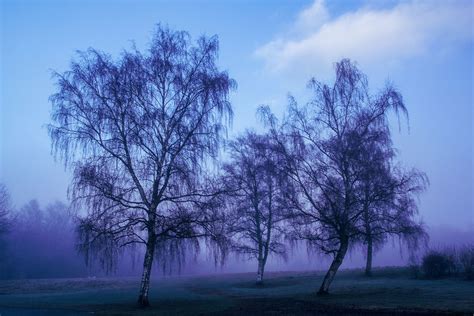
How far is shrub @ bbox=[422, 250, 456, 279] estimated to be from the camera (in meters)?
33.4

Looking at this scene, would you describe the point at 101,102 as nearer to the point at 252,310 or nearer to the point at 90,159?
the point at 90,159

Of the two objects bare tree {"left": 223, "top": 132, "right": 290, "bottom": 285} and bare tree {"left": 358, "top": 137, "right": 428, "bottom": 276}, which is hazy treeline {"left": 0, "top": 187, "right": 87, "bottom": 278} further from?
bare tree {"left": 358, "top": 137, "right": 428, "bottom": 276}

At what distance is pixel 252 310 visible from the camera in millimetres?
19234

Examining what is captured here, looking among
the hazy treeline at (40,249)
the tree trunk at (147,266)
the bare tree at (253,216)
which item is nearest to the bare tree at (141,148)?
the tree trunk at (147,266)

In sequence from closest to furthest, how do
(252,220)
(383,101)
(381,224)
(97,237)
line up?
(97,237), (383,101), (381,224), (252,220)

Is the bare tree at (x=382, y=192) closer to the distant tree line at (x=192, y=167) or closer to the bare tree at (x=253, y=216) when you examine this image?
Result: the distant tree line at (x=192, y=167)

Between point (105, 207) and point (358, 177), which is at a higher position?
point (358, 177)


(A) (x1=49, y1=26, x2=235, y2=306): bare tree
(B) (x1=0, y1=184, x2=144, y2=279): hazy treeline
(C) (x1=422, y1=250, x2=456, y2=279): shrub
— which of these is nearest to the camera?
(A) (x1=49, y1=26, x2=235, y2=306): bare tree

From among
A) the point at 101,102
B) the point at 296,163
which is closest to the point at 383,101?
the point at 296,163

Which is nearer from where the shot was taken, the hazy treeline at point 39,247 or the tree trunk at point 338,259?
the tree trunk at point 338,259

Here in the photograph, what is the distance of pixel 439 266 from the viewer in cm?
3356

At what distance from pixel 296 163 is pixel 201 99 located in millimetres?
7523

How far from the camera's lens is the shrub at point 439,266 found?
33.4 metres

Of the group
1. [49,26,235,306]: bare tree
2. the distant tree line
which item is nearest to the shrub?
the distant tree line
